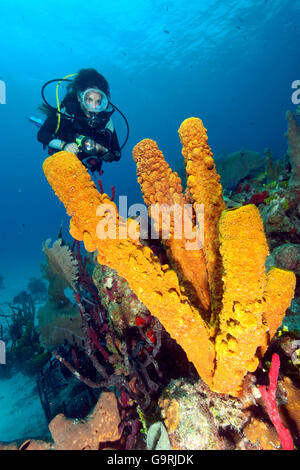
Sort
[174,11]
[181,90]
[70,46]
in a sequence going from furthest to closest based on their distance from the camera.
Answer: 1. [181,90]
2. [70,46]
3. [174,11]

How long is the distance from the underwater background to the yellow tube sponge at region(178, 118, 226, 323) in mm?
4930

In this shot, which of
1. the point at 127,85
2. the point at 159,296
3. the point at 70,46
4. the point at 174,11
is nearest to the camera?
the point at 159,296

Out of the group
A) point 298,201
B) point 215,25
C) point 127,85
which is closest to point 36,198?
point 127,85

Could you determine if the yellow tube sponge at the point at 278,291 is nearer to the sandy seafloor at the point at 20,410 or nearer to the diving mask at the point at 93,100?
the sandy seafloor at the point at 20,410

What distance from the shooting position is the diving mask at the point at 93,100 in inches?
210

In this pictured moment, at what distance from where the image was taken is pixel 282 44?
61.0 meters

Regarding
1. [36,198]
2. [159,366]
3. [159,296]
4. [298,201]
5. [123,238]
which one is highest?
[36,198]

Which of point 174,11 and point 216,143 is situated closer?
point 174,11

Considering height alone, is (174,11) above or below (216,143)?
below

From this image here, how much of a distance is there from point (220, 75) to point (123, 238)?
3487 inches

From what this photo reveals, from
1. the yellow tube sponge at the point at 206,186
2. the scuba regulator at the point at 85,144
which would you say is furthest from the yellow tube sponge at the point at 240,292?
the scuba regulator at the point at 85,144

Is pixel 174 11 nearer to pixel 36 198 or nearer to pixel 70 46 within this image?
pixel 70 46

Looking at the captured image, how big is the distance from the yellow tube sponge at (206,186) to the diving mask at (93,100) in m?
4.14

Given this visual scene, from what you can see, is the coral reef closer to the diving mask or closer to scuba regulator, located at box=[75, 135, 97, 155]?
scuba regulator, located at box=[75, 135, 97, 155]
